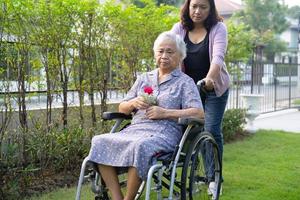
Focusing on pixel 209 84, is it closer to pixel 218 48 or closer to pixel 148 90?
pixel 218 48

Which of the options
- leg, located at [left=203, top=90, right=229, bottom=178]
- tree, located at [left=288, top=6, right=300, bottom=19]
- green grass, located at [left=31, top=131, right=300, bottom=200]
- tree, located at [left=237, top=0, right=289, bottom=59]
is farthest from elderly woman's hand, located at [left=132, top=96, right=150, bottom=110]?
tree, located at [left=288, top=6, right=300, bottom=19]

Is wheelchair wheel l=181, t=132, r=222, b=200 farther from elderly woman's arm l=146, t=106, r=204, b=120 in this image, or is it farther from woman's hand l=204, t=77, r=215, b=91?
woman's hand l=204, t=77, r=215, b=91

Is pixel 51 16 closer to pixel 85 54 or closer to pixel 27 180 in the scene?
pixel 85 54

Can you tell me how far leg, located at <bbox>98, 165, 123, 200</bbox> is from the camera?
3.11 meters

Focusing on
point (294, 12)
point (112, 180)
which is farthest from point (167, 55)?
point (294, 12)

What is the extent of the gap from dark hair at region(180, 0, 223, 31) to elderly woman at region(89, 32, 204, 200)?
51 centimetres

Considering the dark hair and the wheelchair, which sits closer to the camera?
the wheelchair

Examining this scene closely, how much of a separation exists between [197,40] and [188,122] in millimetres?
1045

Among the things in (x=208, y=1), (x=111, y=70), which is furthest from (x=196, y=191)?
(x=111, y=70)

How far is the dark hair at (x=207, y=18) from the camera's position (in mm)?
3873

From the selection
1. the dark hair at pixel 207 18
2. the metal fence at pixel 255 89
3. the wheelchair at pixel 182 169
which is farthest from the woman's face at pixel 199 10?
the metal fence at pixel 255 89

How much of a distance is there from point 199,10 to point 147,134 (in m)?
1.18

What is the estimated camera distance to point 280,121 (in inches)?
403

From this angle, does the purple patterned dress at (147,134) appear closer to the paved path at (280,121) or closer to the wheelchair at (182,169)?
the wheelchair at (182,169)
